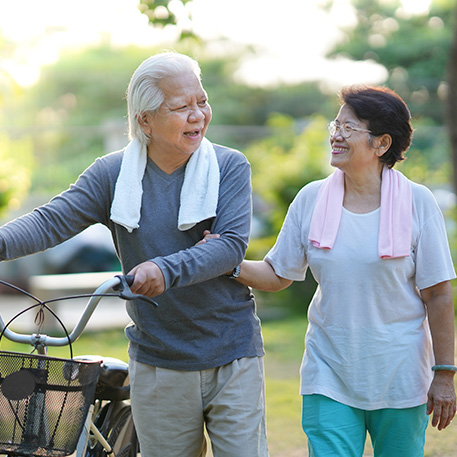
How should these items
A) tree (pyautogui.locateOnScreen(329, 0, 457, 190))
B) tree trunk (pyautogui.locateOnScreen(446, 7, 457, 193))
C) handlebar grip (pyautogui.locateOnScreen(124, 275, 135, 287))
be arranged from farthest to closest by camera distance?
1. tree (pyautogui.locateOnScreen(329, 0, 457, 190))
2. tree trunk (pyautogui.locateOnScreen(446, 7, 457, 193))
3. handlebar grip (pyautogui.locateOnScreen(124, 275, 135, 287))

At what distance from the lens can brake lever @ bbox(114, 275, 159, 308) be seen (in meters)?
2.26

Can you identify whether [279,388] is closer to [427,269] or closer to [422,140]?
[427,269]

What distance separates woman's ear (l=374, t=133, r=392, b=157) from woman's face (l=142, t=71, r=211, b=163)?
0.65m

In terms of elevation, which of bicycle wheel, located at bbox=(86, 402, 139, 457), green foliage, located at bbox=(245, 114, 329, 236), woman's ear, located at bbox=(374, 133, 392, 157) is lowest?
bicycle wheel, located at bbox=(86, 402, 139, 457)

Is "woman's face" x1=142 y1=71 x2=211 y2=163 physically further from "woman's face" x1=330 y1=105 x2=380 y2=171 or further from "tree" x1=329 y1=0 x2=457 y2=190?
"tree" x1=329 y1=0 x2=457 y2=190

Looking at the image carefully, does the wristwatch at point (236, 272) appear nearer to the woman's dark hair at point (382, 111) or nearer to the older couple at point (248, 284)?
the older couple at point (248, 284)

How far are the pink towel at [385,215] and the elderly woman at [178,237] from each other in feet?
1.04

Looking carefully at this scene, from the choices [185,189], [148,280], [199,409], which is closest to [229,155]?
[185,189]

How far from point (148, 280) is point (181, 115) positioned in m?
0.64

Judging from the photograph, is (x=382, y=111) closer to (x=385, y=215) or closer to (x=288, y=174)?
(x=385, y=215)

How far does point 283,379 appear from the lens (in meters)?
7.29

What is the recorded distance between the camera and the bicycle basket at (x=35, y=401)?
2246 mm

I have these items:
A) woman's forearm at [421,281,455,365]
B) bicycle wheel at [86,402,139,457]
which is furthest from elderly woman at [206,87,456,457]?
bicycle wheel at [86,402,139,457]

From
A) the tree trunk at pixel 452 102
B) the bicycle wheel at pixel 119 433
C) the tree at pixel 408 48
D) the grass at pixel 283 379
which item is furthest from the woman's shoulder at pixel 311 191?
the tree at pixel 408 48
